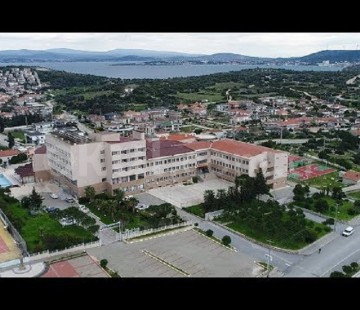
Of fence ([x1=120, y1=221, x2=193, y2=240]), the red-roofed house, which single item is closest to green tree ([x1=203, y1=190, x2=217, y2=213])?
fence ([x1=120, y1=221, x2=193, y2=240])

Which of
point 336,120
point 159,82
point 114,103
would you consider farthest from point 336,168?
point 159,82

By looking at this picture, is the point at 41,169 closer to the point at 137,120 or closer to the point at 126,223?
the point at 126,223

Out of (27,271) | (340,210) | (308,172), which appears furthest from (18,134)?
(340,210)

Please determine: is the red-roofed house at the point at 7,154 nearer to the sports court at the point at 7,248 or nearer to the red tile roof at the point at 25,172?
the red tile roof at the point at 25,172

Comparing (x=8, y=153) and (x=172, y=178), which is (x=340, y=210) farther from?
(x=8, y=153)

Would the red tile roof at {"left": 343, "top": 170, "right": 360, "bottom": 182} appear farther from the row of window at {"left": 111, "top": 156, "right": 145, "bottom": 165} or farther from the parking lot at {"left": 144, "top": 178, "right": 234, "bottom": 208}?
the row of window at {"left": 111, "top": 156, "right": 145, "bottom": 165}
